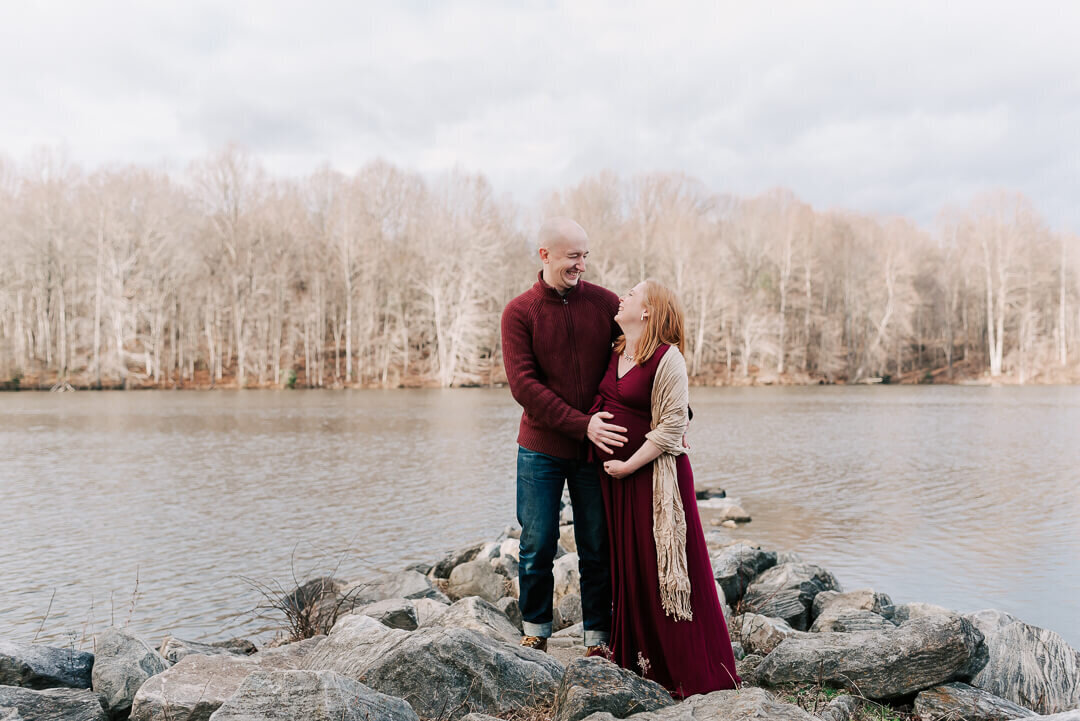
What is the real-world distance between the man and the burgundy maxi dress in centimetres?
19

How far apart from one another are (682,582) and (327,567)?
687 centimetres

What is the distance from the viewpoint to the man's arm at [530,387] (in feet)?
15.5

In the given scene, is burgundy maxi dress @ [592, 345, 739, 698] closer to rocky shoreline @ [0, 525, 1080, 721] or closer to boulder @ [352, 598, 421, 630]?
rocky shoreline @ [0, 525, 1080, 721]

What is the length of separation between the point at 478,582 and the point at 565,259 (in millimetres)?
4539

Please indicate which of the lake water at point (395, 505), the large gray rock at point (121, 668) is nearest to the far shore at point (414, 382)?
the lake water at point (395, 505)

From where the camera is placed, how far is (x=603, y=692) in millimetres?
3904

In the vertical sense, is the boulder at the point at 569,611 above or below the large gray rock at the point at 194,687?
below

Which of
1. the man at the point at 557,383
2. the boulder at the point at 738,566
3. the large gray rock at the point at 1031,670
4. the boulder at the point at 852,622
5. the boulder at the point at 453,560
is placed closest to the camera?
the man at the point at 557,383

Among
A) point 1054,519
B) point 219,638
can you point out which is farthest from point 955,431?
point 219,638

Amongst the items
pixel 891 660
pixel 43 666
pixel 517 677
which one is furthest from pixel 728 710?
pixel 43 666

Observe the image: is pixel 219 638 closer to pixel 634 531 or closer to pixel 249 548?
pixel 249 548

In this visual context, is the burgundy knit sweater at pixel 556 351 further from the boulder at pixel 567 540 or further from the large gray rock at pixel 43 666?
the boulder at pixel 567 540

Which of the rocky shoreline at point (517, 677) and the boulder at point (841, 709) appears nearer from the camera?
the rocky shoreline at point (517, 677)

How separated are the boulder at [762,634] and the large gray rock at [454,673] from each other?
182cm
